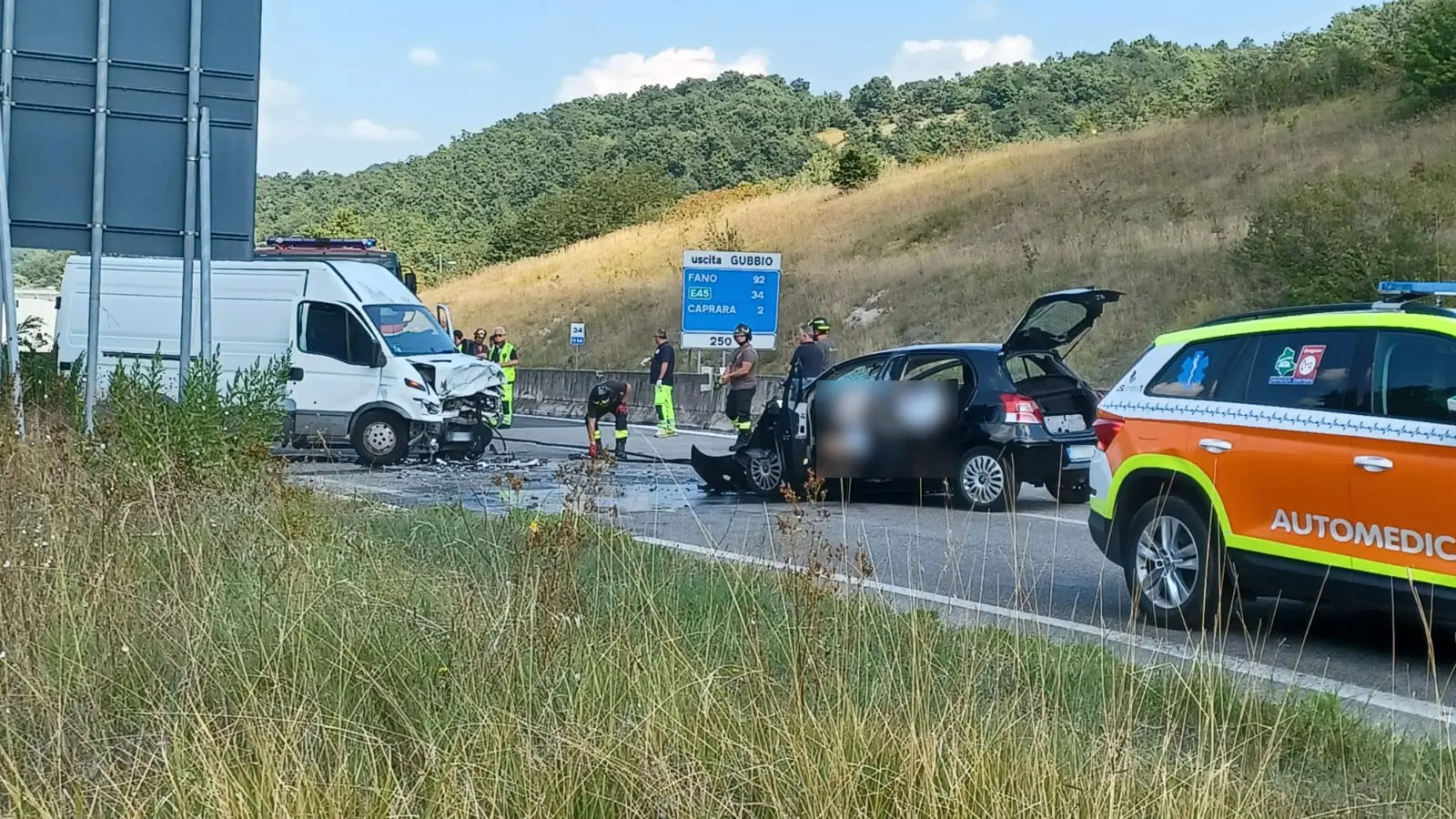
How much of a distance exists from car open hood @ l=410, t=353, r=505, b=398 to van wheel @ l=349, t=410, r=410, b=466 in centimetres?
65

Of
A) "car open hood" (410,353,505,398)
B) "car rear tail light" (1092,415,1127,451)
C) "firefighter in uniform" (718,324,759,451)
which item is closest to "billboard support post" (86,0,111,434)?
"car rear tail light" (1092,415,1127,451)

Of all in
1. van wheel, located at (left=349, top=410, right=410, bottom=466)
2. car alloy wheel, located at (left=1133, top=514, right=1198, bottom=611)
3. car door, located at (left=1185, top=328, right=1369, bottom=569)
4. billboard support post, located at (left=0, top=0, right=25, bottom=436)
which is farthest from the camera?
van wheel, located at (left=349, top=410, right=410, bottom=466)

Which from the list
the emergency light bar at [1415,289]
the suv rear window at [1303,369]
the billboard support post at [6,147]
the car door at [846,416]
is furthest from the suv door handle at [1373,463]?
the billboard support post at [6,147]

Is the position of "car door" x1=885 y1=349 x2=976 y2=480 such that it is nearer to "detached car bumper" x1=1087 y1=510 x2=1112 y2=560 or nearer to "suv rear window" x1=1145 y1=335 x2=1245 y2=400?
"detached car bumper" x1=1087 y1=510 x2=1112 y2=560

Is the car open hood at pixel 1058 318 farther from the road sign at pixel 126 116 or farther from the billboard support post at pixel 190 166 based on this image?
the billboard support post at pixel 190 166

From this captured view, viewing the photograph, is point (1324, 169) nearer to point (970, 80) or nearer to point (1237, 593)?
point (1237, 593)

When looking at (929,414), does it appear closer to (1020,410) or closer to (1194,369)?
(1020,410)

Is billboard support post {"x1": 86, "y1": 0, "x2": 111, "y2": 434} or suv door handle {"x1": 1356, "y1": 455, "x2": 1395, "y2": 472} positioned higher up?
billboard support post {"x1": 86, "y1": 0, "x2": 111, "y2": 434}

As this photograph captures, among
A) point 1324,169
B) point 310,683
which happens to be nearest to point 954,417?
point 310,683

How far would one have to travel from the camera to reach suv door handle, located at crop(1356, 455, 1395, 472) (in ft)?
22.4

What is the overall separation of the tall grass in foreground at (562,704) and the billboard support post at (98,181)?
4.48 meters

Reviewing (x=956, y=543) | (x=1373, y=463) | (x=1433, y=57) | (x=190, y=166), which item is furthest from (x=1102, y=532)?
(x=1433, y=57)

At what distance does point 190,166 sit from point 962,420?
673 cm

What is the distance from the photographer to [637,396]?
107ft
